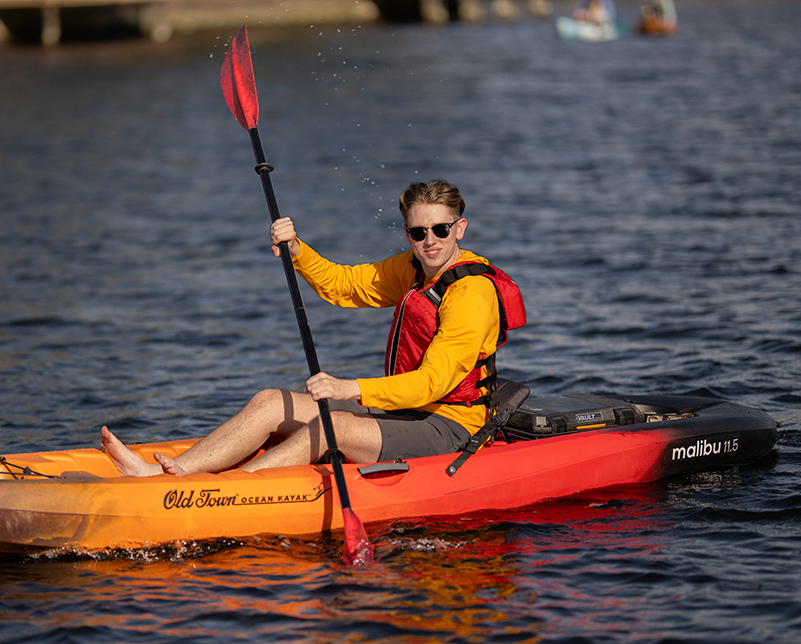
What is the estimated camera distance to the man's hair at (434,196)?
456cm

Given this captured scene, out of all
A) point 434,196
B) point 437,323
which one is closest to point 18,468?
point 437,323

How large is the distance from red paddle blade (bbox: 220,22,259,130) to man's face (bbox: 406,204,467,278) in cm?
186

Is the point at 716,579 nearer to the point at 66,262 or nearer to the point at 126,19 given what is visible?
the point at 66,262

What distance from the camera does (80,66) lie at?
1302 inches

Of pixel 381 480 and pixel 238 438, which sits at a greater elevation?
pixel 238 438

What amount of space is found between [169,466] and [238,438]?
13.2 inches

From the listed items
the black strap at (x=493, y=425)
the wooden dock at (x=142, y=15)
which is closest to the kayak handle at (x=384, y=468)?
the black strap at (x=493, y=425)

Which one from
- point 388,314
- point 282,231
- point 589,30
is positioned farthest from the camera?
point 589,30

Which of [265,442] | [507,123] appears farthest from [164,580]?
[507,123]

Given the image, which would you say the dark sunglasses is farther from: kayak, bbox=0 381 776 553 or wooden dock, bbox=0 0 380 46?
wooden dock, bbox=0 0 380 46

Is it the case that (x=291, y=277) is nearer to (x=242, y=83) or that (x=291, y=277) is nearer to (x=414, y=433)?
(x=414, y=433)

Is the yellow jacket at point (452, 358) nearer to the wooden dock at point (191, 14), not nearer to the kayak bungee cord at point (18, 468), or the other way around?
the kayak bungee cord at point (18, 468)

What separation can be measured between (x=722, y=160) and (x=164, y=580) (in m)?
12.8

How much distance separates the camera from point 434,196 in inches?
179
